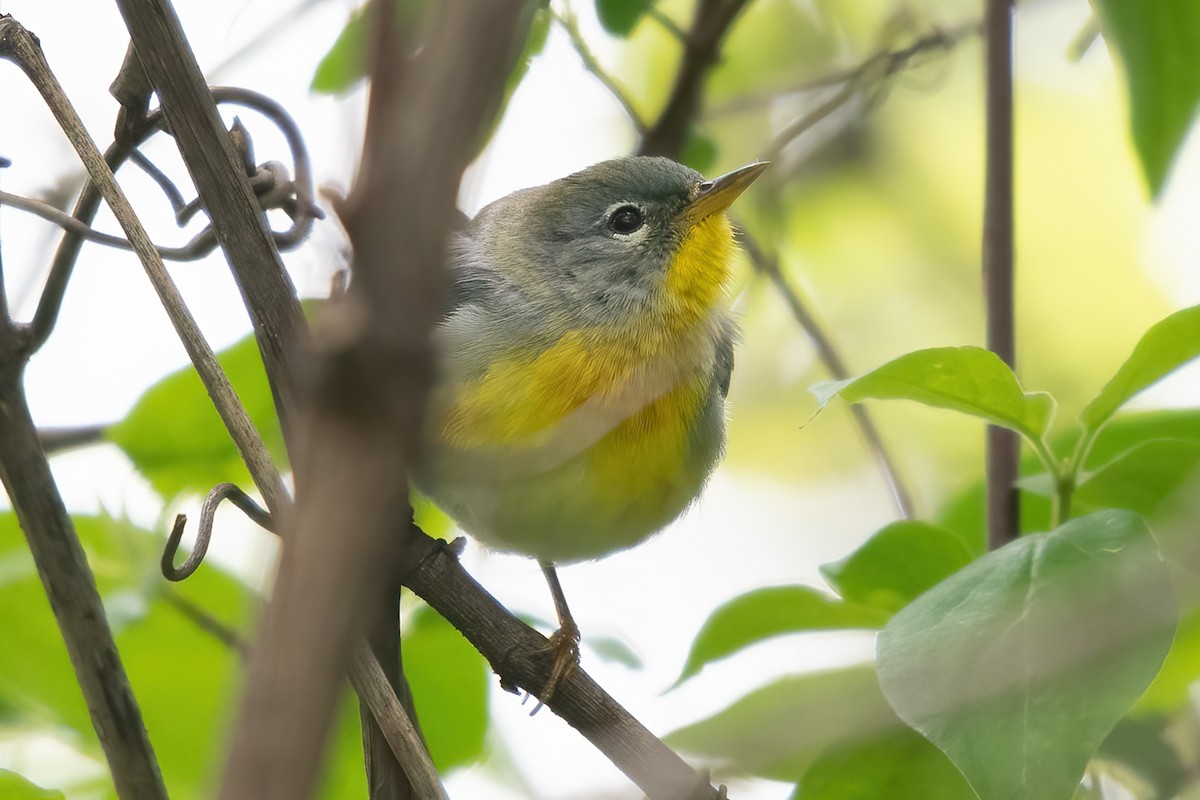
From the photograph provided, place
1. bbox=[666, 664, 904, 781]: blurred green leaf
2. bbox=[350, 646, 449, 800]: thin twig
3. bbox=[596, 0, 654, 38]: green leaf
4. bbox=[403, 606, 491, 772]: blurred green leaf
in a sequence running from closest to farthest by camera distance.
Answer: bbox=[350, 646, 449, 800]: thin twig → bbox=[666, 664, 904, 781]: blurred green leaf → bbox=[403, 606, 491, 772]: blurred green leaf → bbox=[596, 0, 654, 38]: green leaf

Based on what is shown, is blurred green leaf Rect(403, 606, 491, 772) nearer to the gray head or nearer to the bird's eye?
the gray head

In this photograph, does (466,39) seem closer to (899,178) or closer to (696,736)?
(696,736)

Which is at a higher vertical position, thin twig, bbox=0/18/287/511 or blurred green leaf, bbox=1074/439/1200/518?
thin twig, bbox=0/18/287/511

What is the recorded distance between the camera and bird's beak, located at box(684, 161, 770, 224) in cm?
340

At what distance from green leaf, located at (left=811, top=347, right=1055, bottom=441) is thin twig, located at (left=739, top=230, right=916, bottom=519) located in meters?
0.93

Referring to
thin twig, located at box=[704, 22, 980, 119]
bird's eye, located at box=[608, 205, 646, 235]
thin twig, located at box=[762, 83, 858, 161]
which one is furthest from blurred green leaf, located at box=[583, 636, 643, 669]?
thin twig, located at box=[704, 22, 980, 119]

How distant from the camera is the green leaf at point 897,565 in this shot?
218 centimetres

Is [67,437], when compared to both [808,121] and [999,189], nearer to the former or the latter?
[999,189]

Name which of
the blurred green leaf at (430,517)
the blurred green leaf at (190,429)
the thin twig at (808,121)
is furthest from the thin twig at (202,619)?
the thin twig at (808,121)

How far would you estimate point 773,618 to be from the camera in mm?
2283

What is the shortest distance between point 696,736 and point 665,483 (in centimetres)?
76

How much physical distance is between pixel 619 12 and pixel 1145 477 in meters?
1.50

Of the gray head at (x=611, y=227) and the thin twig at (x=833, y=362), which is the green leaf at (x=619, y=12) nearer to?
the gray head at (x=611, y=227)

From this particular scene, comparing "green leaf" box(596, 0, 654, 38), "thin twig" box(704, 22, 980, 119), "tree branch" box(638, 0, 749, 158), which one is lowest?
"green leaf" box(596, 0, 654, 38)
